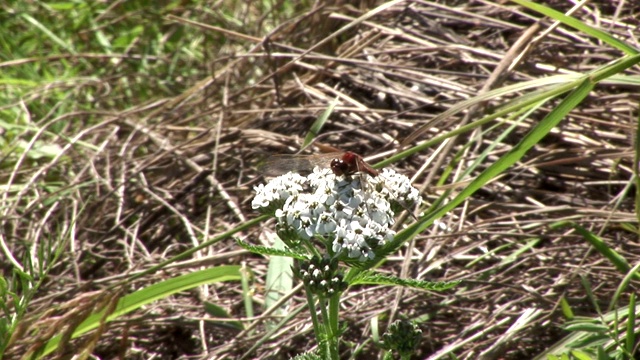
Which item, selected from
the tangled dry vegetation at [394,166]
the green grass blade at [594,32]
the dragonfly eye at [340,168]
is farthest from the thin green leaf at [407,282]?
the green grass blade at [594,32]

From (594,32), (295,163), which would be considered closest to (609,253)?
(594,32)

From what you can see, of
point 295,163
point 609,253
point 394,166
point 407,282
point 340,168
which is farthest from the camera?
point 394,166

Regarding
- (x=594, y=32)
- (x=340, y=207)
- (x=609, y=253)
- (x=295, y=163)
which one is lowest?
(x=609, y=253)

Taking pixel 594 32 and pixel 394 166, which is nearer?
pixel 594 32

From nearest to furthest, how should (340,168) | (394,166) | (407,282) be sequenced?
(407,282) → (340,168) → (394,166)

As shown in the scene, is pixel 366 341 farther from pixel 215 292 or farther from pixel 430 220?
pixel 215 292

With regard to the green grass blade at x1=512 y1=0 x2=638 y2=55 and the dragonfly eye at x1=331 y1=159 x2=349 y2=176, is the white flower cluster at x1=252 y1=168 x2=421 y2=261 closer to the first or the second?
the dragonfly eye at x1=331 y1=159 x2=349 y2=176

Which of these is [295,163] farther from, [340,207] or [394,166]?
[394,166]

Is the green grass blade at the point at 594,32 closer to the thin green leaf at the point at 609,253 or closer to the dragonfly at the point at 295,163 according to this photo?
the thin green leaf at the point at 609,253
